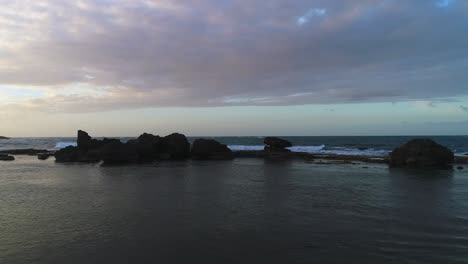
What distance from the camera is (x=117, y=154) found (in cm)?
4841

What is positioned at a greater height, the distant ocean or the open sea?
the distant ocean

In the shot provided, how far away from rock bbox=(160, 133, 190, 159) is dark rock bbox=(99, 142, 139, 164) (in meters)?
7.27

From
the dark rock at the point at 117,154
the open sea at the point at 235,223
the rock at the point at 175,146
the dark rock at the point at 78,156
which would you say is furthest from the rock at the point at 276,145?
the open sea at the point at 235,223

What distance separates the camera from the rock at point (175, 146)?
57438 mm

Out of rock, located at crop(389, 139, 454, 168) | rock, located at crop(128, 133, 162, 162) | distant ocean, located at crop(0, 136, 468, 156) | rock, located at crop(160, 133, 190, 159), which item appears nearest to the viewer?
rock, located at crop(389, 139, 454, 168)

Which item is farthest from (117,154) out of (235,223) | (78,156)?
(235,223)

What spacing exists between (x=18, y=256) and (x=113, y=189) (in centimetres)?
1317

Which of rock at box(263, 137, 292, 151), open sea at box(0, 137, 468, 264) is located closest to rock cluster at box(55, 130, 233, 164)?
rock at box(263, 137, 292, 151)

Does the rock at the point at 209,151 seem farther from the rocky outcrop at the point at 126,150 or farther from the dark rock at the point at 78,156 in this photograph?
the dark rock at the point at 78,156

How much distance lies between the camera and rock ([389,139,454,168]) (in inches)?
1553

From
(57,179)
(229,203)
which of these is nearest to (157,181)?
(57,179)

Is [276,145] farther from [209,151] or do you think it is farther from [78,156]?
[78,156]

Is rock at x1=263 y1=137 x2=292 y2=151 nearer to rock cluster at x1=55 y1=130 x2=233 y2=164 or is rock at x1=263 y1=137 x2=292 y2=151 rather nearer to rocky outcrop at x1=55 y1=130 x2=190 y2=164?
rock cluster at x1=55 y1=130 x2=233 y2=164

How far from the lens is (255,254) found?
10453mm
